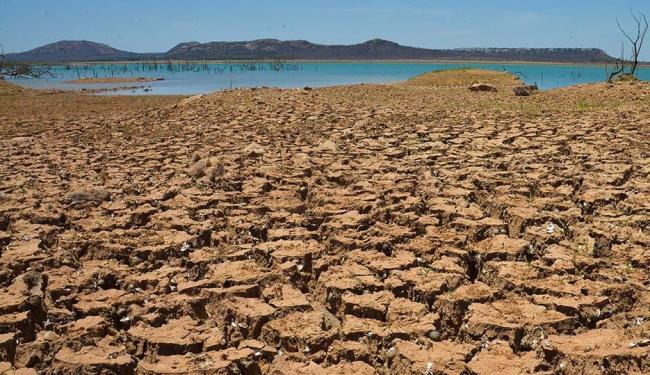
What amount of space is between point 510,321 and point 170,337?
147cm

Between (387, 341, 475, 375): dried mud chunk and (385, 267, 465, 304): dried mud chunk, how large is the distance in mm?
415

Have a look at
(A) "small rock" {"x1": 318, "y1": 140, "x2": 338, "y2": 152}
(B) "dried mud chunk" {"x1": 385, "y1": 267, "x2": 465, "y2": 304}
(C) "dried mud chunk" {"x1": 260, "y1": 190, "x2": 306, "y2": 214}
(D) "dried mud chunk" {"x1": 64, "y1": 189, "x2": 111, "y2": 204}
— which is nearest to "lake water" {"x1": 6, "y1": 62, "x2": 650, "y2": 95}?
(A) "small rock" {"x1": 318, "y1": 140, "x2": 338, "y2": 152}

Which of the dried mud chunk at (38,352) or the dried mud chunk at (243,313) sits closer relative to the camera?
the dried mud chunk at (38,352)

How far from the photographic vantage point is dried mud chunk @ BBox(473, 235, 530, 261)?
128 inches

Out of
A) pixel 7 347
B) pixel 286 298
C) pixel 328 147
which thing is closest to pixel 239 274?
pixel 286 298

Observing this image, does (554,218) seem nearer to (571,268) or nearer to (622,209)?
(622,209)

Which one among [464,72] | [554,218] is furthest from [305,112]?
[464,72]

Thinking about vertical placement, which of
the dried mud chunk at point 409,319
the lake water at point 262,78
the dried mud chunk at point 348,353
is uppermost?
the lake water at point 262,78

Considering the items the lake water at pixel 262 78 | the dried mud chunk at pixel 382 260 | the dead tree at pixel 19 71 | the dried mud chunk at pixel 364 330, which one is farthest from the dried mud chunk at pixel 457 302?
the lake water at pixel 262 78

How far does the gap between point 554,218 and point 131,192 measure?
3303 millimetres

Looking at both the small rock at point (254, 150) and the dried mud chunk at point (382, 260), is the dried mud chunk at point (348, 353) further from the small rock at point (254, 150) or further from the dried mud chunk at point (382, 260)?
the small rock at point (254, 150)

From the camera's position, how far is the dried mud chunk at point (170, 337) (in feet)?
7.93

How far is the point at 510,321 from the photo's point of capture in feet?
8.31

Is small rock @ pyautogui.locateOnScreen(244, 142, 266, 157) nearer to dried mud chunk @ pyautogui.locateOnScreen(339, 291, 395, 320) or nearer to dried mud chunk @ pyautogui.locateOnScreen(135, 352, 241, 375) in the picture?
dried mud chunk @ pyautogui.locateOnScreen(339, 291, 395, 320)
